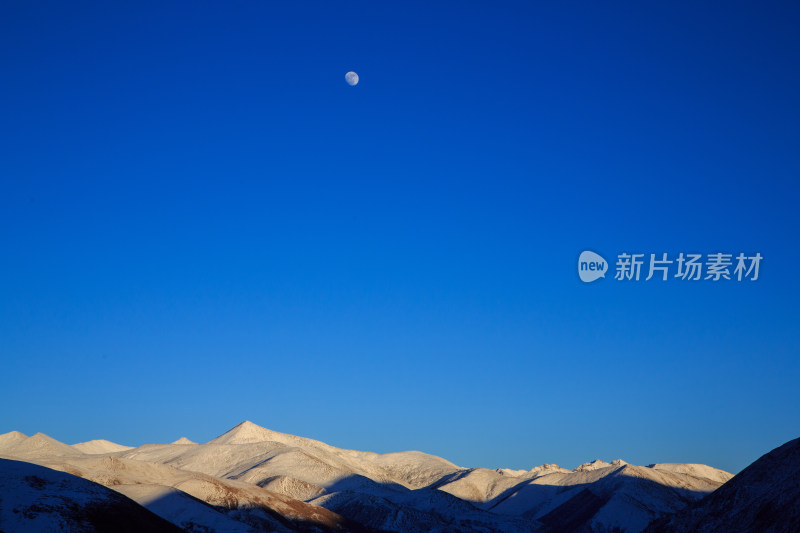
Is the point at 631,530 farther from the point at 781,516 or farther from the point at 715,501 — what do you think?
the point at 781,516

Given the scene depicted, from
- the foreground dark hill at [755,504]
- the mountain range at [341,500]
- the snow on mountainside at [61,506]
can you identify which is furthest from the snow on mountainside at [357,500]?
the foreground dark hill at [755,504]

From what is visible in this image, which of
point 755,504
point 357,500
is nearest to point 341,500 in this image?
point 357,500

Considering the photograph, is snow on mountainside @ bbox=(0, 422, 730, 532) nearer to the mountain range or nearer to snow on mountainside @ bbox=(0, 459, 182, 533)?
the mountain range

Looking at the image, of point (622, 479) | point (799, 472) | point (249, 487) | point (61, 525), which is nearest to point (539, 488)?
point (622, 479)

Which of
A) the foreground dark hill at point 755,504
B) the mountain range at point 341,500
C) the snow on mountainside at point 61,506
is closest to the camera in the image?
the foreground dark hill at point 755,504

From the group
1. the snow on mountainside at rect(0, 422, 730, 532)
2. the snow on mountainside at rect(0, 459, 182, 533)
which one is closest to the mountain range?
the snow on mountainside at rect(0, 459, 182, 533)

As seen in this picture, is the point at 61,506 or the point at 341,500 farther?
the point at 341,500

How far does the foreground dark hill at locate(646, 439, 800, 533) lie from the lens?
55312 millimetres

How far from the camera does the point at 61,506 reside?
59375 mm

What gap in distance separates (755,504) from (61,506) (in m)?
60.2

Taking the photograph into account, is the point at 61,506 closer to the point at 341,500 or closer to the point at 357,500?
the point at 357,500

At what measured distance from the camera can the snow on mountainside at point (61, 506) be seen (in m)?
55.5

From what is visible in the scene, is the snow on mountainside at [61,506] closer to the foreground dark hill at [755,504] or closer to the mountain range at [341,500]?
the mountain range at [341,500]

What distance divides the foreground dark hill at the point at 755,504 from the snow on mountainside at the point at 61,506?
168 feet
